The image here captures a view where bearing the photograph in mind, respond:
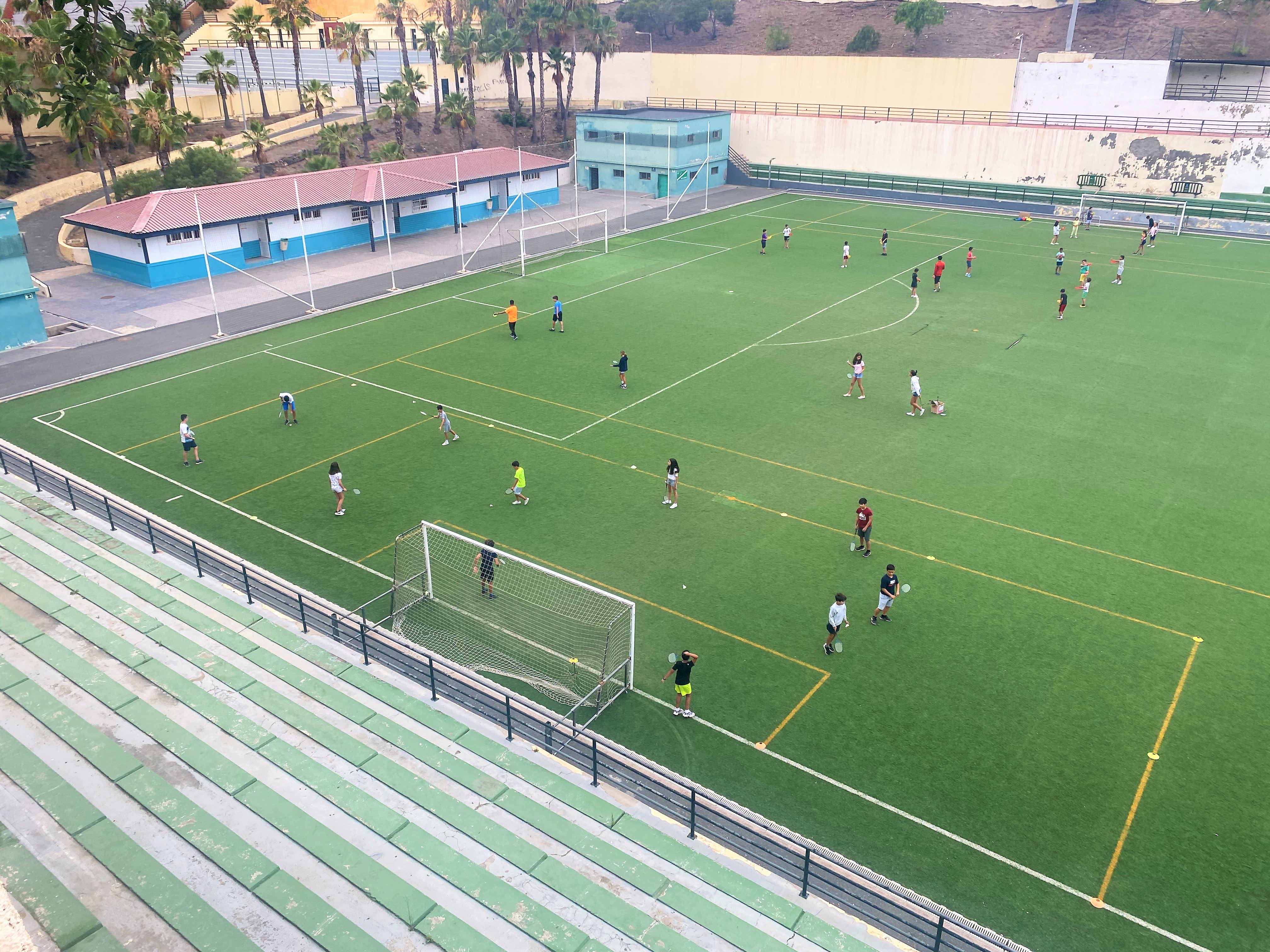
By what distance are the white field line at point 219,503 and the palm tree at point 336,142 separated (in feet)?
125

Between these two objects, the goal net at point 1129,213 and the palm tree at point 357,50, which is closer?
the goal net at point 1129,213

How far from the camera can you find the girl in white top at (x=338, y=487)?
74.9 feet

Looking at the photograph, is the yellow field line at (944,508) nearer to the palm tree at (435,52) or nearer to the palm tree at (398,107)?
the palm tree at (398,107)

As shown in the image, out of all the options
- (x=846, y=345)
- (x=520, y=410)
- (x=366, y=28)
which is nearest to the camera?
(x=520, y=410)

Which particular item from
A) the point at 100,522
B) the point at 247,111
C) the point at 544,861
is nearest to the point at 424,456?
the point at 100,522

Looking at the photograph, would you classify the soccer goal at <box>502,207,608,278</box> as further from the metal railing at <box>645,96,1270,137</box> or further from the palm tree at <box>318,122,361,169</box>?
the metal railing at <box>645,96,1270,137</box>

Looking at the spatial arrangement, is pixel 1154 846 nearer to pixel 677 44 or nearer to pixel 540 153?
pixel 540 153

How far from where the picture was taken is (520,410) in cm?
2988

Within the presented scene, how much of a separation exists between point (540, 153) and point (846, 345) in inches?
1973

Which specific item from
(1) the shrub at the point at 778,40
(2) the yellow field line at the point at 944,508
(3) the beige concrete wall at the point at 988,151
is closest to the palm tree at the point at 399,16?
(3) the beige concrete wall at the point at 988,151

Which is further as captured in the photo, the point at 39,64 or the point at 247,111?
the point at 247,111

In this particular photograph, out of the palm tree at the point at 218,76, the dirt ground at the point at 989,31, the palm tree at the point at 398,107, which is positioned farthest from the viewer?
the dirt ground at the point at 989,31

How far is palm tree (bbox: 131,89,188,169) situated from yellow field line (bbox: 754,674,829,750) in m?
50.0

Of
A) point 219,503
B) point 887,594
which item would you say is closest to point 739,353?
point 887,594
